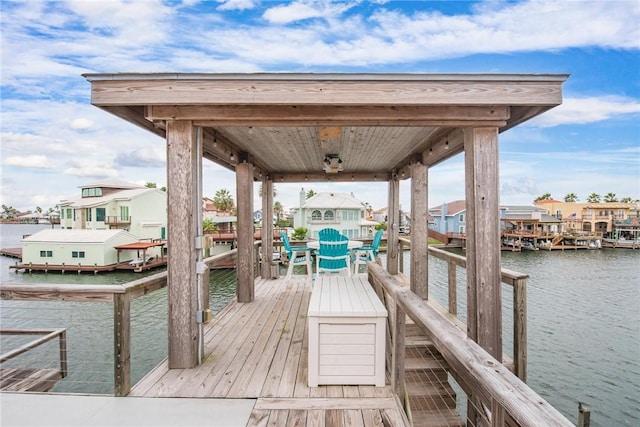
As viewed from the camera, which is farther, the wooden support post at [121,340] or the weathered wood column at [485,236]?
the weathered wood column at [485,236]

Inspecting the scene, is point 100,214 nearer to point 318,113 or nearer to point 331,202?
point 331,202

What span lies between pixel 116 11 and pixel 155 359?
692 cm

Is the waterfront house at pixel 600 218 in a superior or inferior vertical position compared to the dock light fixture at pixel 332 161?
inferior

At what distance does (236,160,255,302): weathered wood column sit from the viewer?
4.56 metres

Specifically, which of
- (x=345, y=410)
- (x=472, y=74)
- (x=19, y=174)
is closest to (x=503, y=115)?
(x=472, y=74)

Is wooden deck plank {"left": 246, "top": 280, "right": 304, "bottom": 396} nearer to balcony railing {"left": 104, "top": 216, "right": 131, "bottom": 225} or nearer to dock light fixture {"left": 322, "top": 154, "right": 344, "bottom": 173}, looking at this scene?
dock light fixture {"left": 322, "top": 154, "right": 344, "bottom": 173}

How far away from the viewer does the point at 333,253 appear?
607cm

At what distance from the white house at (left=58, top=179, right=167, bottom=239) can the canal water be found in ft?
40.8

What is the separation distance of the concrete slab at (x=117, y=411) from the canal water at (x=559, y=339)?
0.17 metres

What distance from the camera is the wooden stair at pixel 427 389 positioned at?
3020 mm

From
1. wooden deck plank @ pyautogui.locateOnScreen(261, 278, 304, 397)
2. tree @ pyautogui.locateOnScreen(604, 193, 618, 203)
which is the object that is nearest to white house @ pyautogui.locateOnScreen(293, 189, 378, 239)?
wooden deck plank @ pyautogui.locateOnScreen(261, 278, 304, 397)

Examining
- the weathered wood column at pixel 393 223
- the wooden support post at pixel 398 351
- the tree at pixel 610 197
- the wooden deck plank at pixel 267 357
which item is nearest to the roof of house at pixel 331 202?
the weathered wood column at pixel 393 223

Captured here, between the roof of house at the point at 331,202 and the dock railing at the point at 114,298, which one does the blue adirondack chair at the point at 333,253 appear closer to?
the dock railing at the point at 114,298

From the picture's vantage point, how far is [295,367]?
8.63 ft
